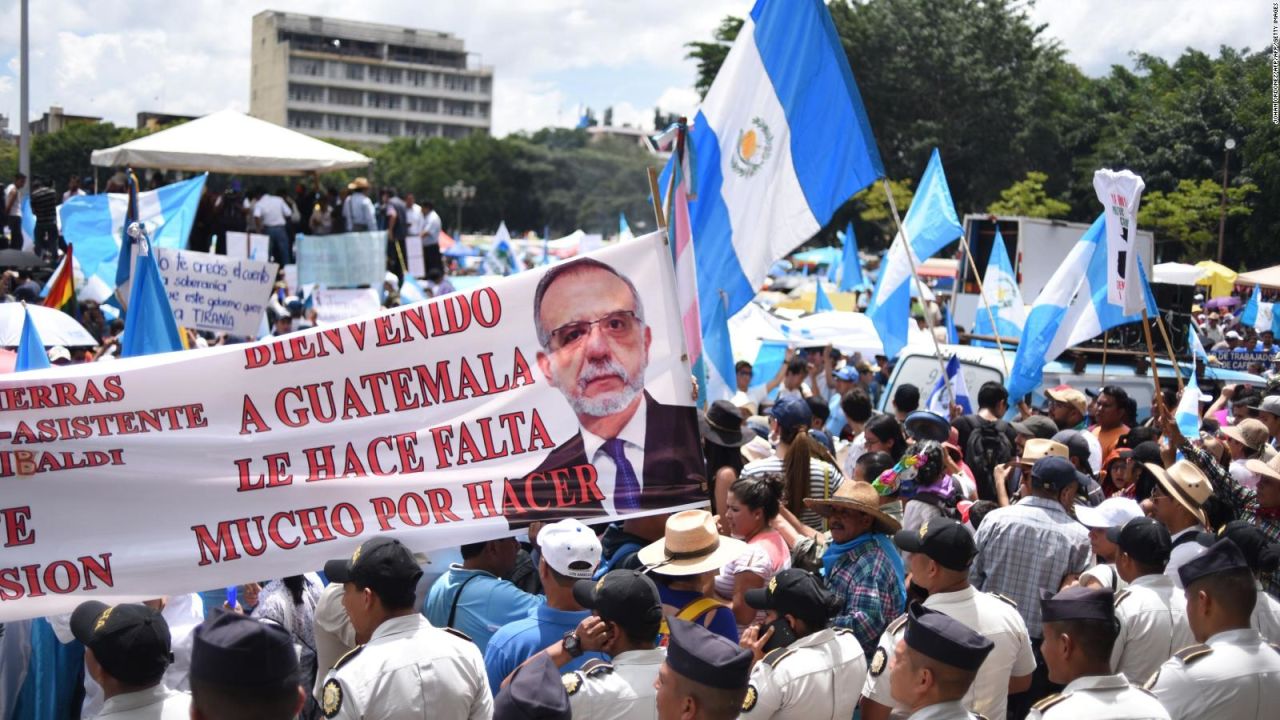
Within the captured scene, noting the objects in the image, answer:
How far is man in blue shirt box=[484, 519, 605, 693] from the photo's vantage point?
4.44 metres

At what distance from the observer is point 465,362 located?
5156mm

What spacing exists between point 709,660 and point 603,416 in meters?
1.74

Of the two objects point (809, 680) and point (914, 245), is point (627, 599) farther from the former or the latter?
point (914, 245)

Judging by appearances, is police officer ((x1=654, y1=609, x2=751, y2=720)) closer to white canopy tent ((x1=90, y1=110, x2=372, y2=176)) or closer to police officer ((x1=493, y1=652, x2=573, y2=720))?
police officer ((x1=493, y1=652, x2=573, y2=720))

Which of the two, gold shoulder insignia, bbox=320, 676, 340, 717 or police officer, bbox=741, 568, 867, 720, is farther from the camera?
police officer, bbox=741, 568, 867, 720

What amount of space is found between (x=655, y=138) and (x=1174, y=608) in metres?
4.24

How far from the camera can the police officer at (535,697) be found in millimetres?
3533

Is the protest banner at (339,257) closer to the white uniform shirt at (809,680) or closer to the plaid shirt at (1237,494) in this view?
the plaid shirt at (1237,494)

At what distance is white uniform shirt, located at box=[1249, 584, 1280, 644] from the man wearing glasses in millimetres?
2235

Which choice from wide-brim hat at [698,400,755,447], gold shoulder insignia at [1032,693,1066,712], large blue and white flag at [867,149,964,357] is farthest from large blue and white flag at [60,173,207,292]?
gold shoulder insignia at [1032,693,1066,712]

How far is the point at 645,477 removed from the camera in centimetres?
514

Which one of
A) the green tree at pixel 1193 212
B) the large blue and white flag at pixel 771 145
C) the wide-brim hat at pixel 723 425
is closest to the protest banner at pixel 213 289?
the large blue and white flag at pixel 771 145

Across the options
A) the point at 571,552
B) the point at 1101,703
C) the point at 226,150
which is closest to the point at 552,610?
the point at 571,552

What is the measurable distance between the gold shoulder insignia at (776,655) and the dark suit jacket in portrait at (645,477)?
3.25ft
